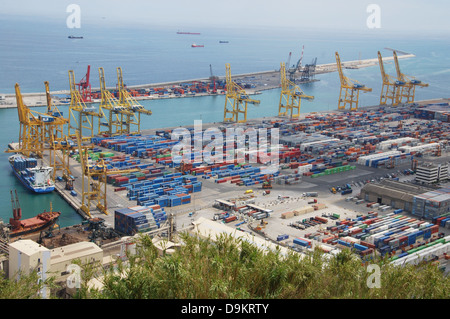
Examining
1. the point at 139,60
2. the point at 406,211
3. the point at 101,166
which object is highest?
the point at 139,60

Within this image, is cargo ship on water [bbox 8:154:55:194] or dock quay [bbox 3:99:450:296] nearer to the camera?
dock quay [bbox 3:99:450:296]

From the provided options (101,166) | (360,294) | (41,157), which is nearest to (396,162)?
(101,166)

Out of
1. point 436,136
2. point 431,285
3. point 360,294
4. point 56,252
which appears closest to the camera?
point 360,294
